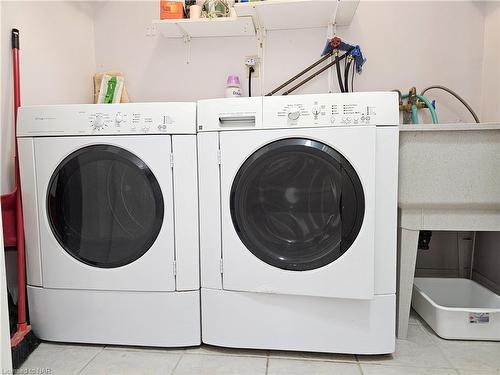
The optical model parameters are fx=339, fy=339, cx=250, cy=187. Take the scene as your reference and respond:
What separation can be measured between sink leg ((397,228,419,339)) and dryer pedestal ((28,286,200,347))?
842mm

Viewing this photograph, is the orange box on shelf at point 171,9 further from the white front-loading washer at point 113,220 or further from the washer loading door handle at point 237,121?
the washer loading door handle at point 237,121

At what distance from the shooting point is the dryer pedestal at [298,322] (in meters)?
1.27

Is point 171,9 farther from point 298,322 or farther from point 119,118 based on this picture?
point 298,322

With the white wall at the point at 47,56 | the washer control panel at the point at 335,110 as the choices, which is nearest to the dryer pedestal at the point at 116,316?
the white wall at the point at 47,56

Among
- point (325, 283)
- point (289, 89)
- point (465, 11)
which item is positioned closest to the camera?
point (325, 283)

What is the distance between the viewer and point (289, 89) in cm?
201

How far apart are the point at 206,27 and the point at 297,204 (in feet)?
4.04

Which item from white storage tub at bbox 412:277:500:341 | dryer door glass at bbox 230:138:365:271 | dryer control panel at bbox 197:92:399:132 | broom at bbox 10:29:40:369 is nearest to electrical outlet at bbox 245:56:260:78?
dryer control panel at bbox 197:92:399:132

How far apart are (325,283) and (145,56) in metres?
1.72

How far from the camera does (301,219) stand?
4.18ft

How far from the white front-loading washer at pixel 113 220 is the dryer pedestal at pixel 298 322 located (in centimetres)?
10

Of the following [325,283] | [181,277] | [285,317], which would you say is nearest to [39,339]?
[181,277]

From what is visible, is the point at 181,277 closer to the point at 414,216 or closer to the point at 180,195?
the point at 180,195

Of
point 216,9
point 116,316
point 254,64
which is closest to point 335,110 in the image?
point 254,64
